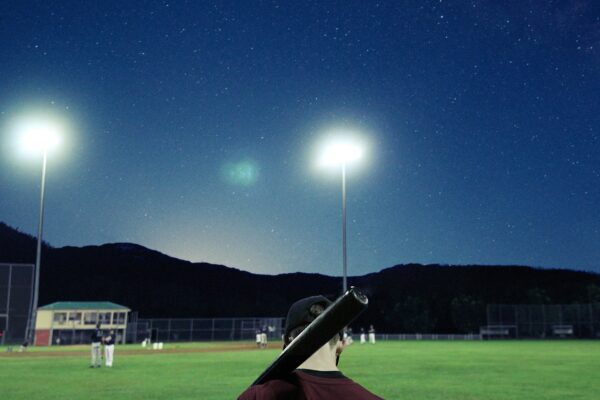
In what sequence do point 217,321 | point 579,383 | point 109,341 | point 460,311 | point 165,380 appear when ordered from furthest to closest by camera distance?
point 460,311
point 217,321
point 109,341
point 165,380
point 579,383

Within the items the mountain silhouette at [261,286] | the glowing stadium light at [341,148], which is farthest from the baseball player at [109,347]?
the mountain silhouette at [261,286]

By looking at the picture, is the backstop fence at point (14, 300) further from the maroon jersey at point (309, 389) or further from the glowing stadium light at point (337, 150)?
the maroon jersey at point (309, 389)

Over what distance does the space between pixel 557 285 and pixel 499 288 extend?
43.6ft

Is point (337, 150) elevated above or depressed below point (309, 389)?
above

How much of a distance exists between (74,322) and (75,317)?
544mm

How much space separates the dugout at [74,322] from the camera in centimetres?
5353

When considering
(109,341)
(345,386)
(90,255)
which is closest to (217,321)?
(109,341)

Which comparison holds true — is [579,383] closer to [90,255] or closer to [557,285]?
[557,285]

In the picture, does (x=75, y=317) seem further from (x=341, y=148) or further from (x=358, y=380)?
(x=358, y=380)

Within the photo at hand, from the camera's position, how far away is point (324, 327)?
1970 millimetres

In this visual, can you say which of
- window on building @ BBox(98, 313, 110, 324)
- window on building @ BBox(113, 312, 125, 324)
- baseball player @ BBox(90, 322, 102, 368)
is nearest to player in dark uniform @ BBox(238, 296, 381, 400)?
baseball player @ BBox(90, 322, 102, 368)

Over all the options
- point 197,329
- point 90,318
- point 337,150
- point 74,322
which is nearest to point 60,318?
point 74,322

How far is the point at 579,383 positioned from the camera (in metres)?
17.7

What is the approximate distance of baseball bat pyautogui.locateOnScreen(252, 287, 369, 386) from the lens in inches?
74.4
